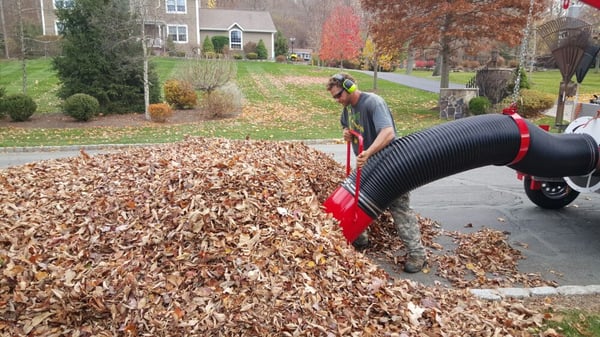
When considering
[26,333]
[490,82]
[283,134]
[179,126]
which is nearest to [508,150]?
[26,333]

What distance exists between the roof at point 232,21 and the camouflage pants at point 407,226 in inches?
1814

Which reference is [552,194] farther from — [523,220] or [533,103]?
[533,103]

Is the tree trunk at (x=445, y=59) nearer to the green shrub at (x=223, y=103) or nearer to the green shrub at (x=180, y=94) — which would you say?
the green shrub at (x=223, y=103)

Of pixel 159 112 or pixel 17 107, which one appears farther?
pixel 159 112

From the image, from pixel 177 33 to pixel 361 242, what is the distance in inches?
1646

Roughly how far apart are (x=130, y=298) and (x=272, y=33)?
48.2 m

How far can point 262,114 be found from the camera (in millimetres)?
17500

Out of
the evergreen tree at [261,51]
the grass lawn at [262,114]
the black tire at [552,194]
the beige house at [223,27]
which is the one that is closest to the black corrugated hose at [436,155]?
the black tire at [552,194]

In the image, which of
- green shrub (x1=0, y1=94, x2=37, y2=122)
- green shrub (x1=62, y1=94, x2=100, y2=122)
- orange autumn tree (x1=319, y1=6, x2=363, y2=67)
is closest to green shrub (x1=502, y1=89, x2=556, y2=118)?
orange autumn tree (x1=319, y1=6, x2=363, y2=67)

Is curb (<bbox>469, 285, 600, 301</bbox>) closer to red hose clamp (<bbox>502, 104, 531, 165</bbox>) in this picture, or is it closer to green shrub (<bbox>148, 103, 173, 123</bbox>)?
red hose clamp (<bbox>502, 104, 531, 165</bbox>)

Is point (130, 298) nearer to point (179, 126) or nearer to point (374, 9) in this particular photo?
point (179, 126)

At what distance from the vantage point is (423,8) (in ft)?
53.7

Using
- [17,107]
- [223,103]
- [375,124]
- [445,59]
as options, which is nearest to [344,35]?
[445,59]

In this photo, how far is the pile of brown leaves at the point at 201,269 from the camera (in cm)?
318
